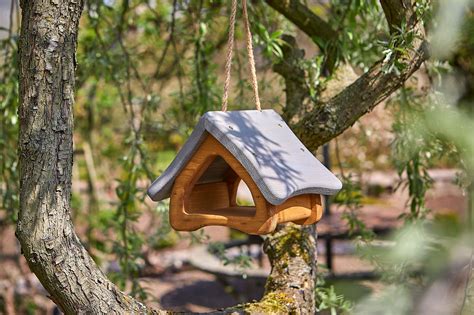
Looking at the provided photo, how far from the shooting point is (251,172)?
1.33 meters

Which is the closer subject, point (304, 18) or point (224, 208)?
point (224, 208)

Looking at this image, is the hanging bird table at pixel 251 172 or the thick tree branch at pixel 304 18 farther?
the thick tree branch at pixel 304 18

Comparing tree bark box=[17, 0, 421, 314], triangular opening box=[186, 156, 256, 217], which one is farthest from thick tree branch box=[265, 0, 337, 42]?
tree bark box=[17, 0, 421, 314]

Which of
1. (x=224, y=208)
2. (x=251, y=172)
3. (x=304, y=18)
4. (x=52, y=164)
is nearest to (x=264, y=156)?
(x=251, y=172)

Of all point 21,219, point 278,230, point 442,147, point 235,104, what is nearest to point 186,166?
point 21,219

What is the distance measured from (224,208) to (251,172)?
298mm

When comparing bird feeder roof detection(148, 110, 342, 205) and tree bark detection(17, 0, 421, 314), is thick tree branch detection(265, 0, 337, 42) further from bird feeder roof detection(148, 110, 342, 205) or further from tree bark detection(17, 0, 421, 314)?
tree bark detection(17, 0, 421, 314)

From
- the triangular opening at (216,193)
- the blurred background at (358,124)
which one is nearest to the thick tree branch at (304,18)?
the blurred background at (358,124)

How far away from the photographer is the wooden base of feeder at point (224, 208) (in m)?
1.37

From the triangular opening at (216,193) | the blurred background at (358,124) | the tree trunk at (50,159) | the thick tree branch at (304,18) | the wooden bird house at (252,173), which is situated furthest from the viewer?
the thick tree branch at (304,18)

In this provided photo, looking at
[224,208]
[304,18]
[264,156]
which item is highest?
[304,18]

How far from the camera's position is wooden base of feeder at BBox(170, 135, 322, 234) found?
1373 mm

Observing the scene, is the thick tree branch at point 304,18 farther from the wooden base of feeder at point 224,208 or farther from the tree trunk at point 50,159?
the tree trunk at point 50,159

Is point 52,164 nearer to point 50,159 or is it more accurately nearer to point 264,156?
point 50,159
